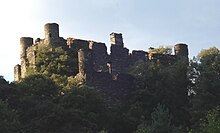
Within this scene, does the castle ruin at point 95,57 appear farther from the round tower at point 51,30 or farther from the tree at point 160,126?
the tree at point 160,126

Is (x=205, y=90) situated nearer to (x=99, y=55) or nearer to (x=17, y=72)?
(x=99, y=55)

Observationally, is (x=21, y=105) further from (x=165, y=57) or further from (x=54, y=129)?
(x=165, y=57)

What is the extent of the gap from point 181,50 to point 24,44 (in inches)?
456

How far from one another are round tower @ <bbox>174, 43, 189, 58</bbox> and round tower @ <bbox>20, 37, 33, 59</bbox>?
1075 centimetres

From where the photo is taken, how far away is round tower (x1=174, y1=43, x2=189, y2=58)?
6209 centimetres

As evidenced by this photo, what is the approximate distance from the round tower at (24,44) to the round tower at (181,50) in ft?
35.3

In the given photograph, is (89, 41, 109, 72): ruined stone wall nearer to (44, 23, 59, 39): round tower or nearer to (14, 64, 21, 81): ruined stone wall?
(44, 23, 59, 39): round tower

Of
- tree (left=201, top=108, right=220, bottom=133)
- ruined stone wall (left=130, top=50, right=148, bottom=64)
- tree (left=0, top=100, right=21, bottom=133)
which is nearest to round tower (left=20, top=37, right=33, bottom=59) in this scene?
ruined stone wall (left=130, top=50, right=148, bottom=64)

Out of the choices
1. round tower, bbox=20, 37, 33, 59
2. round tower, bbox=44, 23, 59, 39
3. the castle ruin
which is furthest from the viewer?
round tower, bbox=20, 37, 33, 59

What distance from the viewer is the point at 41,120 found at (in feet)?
155

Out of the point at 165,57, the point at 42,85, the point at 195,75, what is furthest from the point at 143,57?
the point at 42,85

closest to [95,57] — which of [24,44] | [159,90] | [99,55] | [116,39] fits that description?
[99,55]

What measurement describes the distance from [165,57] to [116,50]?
4506mm

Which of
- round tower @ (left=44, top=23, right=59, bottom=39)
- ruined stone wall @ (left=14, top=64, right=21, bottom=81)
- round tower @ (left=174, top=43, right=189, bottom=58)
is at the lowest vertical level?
ruined stone wall @ (left=14, top=64, right=21, bottom=81)
